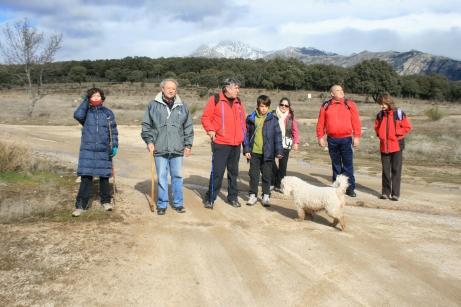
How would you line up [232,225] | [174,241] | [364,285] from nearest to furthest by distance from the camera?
[364,285] → [174,241] → [232,225]

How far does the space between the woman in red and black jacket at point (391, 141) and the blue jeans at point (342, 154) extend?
0.69 metres

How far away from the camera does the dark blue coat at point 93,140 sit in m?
7.04

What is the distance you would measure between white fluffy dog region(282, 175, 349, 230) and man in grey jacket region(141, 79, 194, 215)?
1754 millimetres

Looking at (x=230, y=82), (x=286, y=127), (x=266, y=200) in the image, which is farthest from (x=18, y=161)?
(x=286, y=127)

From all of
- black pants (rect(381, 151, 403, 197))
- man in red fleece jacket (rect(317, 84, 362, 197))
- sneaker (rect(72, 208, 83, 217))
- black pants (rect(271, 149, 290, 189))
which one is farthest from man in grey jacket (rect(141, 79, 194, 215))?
black pants (rect(381, 151, 403, 197))

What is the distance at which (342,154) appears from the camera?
888cm

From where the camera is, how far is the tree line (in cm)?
6150

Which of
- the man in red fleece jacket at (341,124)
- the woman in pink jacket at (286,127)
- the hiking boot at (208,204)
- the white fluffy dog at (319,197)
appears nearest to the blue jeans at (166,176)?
the hiking boot at (208,204)

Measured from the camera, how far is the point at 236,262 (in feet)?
18.2

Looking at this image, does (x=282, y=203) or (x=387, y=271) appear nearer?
(x=387, y=271)

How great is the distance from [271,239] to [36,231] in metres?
3.19

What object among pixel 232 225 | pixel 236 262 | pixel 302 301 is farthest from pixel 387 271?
pixel 232 225

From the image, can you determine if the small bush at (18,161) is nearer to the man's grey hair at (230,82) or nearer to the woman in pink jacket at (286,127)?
the man's grey hair at (230,82)

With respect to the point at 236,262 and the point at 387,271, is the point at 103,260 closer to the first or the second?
the point at 236,262
